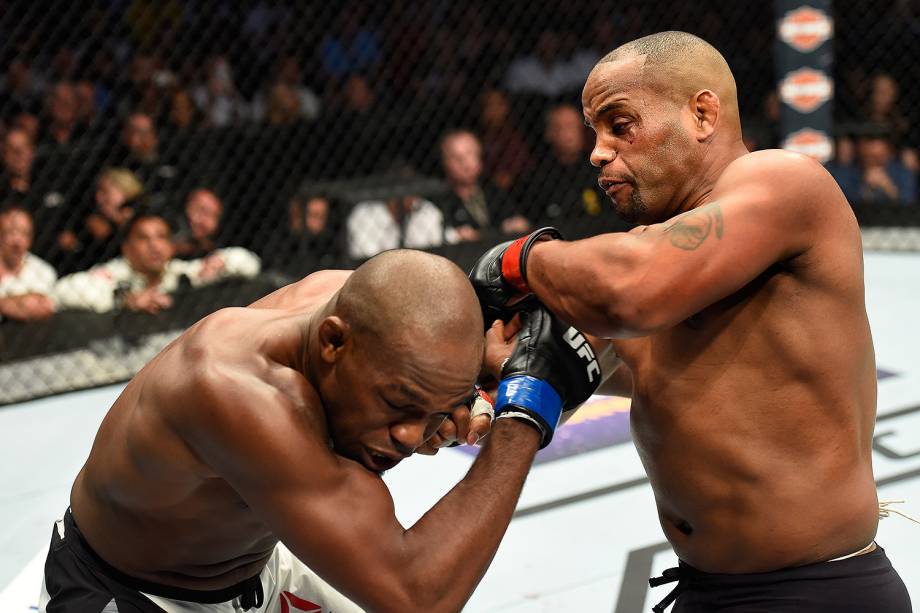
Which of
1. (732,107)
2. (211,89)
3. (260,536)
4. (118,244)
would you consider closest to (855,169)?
(211,89)

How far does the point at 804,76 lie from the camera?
16.0ft

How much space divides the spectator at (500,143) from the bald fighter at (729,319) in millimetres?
3995

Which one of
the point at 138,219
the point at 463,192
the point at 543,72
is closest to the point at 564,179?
the point at 463,192

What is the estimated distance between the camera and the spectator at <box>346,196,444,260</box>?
5051 millimetres

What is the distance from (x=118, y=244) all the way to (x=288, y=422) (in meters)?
3.48

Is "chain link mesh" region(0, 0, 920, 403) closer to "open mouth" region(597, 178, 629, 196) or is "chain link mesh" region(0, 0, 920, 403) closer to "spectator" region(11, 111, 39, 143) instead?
"spectator" region(11, 111, 39, 143)

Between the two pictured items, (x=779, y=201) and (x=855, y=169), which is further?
(x=855, y=169)

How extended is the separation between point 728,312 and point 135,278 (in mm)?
3450

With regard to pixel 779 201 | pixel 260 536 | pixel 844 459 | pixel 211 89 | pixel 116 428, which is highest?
pixel 779 201

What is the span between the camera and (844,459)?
5.14 ft

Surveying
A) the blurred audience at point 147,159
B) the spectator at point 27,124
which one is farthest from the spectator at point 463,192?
the spectator at point 27,124

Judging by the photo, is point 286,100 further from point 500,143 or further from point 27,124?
point 27,124

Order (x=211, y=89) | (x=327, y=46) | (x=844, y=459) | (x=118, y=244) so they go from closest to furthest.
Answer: (x=844, y=459) < (x=118, y=244) < (x=211, y=89) < (x=327, y=46)

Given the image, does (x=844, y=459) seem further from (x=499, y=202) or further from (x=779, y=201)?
(x=499, y=202)
